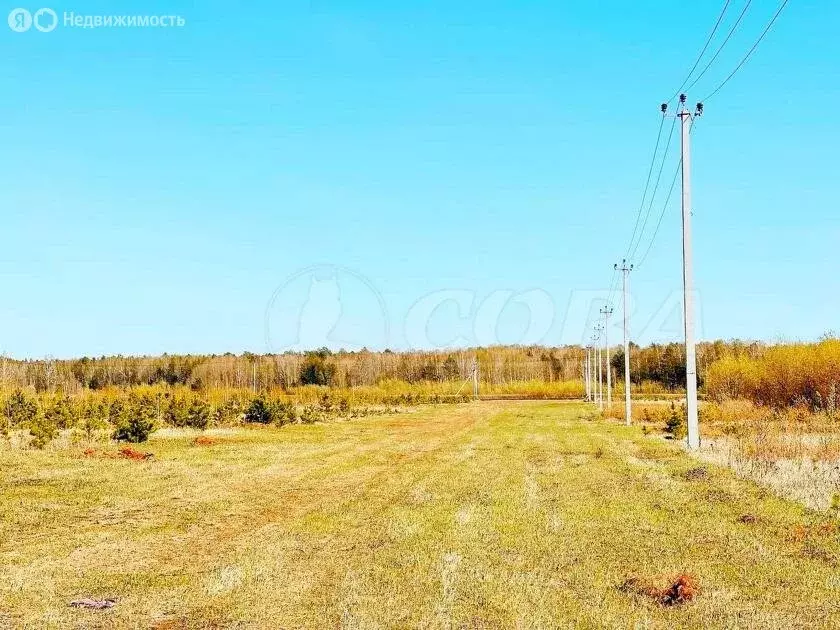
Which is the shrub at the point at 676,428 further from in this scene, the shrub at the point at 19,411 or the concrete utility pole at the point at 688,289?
the shrub at the point at 19,411

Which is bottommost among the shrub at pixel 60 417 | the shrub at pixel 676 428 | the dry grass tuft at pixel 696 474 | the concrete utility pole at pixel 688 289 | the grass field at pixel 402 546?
the shrub at pixel 676 428

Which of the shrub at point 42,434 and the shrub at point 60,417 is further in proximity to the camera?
the shrub at point 60,417

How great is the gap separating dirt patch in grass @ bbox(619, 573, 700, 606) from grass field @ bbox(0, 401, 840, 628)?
0.06m

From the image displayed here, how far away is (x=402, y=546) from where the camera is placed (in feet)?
30.1

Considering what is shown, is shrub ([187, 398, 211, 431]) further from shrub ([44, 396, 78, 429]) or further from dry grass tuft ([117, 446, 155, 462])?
dry grass tuft ([117, 446, 155, 462])

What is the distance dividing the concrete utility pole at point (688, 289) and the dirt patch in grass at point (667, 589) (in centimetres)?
1407

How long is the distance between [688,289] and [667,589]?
15.9m

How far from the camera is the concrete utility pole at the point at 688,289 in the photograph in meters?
21.4

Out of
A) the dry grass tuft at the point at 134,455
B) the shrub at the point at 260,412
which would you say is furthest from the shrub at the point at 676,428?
the dry grass tuft at the point at 134,455

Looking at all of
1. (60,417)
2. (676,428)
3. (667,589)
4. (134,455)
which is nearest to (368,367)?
(60,417)

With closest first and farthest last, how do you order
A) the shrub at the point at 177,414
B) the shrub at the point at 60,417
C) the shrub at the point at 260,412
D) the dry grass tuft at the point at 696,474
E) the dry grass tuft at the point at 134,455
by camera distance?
the dry grass tuft at the point at 696,474 < the dry grass tuft at the point at 134,455 < the shrub at the point at 60,417 < the shrub at the point at 177,414 < the shrub at the point at 260,412

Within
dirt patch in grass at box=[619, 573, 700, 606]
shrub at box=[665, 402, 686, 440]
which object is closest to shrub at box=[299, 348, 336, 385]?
shrub at box=[665, 402, 686, 440]

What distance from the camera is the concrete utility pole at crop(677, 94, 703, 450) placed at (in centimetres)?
2139

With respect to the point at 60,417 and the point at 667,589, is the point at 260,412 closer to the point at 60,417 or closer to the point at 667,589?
the point at 60,417
